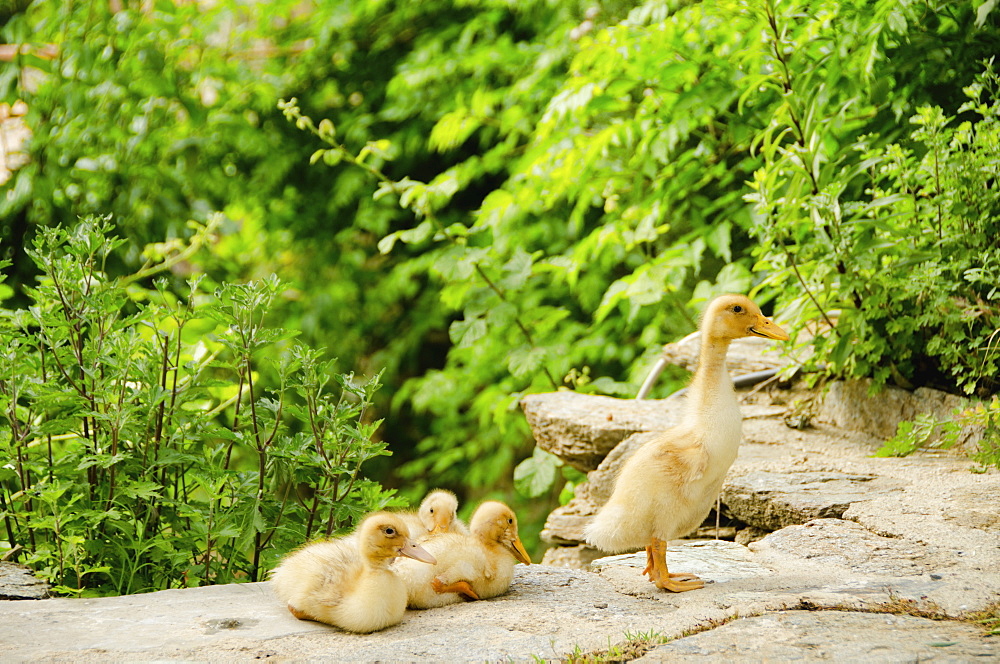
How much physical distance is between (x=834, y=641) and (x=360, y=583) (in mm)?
1419

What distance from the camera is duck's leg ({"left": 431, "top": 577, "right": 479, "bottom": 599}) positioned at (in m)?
3.28

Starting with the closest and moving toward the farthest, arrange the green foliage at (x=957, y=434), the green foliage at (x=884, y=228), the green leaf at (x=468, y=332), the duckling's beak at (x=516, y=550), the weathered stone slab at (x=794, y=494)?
1. the duckling's beak at (x=516, y=550)
2. the green foliage at (x=957, y=434)
3. the weathered stone slab at (x=794, y=494)
4. the green foliage at (x=884, y=228)
5. the green leaf at (x=468, y=332)

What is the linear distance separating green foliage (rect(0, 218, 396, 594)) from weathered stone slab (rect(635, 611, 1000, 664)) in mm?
1526

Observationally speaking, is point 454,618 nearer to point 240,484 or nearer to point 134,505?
point 240,484

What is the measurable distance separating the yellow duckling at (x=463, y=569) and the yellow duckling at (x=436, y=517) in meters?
0.38

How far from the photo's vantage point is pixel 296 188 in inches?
354

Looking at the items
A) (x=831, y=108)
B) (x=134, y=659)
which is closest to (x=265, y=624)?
(x=134, y=659)

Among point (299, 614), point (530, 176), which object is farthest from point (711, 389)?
point (530, 176)

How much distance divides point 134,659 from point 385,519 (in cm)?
83

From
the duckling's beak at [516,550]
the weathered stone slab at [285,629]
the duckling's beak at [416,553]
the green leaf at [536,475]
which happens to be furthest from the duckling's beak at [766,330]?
the green leaf at [536,475]

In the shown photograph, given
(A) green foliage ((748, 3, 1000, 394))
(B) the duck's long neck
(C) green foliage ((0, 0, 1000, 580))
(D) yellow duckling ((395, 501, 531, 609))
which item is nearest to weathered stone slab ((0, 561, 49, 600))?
(C) green foliage ((0, 0, 1000, 580))

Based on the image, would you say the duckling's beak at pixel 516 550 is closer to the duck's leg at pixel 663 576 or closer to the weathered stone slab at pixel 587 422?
the duck's leg at pixel 663 576

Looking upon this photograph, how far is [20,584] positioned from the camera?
139 inches

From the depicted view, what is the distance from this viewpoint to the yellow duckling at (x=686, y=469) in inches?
127
